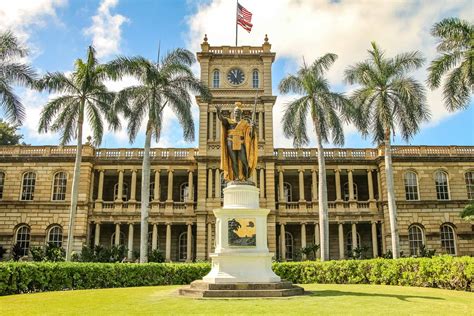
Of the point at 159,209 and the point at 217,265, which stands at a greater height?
the point at 159,209

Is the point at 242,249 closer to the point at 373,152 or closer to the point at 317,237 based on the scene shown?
the point at 317,237

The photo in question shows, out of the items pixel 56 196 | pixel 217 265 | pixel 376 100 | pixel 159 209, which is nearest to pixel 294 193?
pixel 159 209

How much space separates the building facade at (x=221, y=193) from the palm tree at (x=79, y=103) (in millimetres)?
9595

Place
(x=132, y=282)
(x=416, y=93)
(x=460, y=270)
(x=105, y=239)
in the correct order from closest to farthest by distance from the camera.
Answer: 1. (x=460, y=270)
2. (x=132, y=282)
3. (x=416, y=93)
4. (x=105, y=239)

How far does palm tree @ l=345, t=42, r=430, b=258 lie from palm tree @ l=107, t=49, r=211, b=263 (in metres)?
8.81

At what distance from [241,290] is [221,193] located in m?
21.0

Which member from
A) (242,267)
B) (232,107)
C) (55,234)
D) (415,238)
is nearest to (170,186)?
(232,107)

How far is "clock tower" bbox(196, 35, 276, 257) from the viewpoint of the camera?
106 feet

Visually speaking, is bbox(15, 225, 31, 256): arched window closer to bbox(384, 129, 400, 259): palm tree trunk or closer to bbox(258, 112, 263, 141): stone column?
bbox(258, 112, 263, 141): stone column

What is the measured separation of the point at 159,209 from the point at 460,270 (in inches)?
897

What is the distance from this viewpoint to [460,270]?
583 inches

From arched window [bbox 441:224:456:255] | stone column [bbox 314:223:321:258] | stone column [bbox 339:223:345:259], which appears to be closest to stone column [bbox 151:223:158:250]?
stone column [bbox 314:223:321:258]

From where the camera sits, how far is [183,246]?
115 ft

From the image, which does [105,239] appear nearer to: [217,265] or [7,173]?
[7,173]
